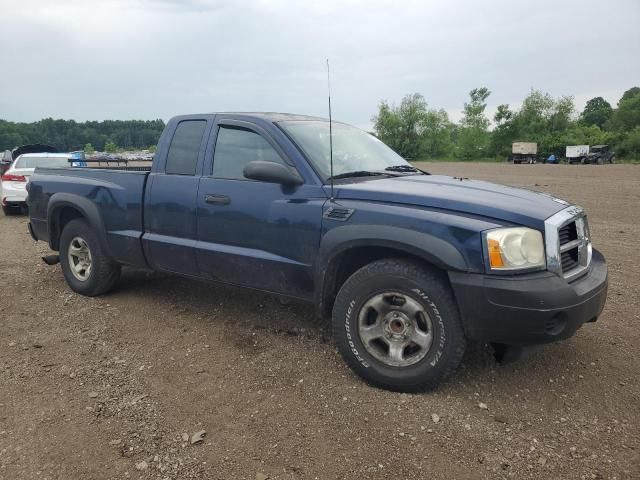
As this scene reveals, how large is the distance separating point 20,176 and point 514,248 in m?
12.2

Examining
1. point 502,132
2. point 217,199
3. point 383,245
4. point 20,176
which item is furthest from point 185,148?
point 502,132

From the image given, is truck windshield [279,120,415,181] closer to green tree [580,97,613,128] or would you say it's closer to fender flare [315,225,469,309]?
fender flare [315,225,469,309]

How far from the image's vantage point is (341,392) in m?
3.32

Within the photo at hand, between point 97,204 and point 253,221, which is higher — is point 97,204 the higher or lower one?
the higher one

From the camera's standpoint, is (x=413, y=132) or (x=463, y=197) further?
(x=413, y=132)

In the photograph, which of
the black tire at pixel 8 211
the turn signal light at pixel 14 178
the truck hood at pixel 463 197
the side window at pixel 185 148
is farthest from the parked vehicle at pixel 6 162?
the truck hood at pixel 463 197

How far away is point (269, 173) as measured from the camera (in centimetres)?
359

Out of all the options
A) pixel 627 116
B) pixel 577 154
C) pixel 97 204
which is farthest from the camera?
pixel 627 116

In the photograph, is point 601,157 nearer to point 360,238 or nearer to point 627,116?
point 627,116

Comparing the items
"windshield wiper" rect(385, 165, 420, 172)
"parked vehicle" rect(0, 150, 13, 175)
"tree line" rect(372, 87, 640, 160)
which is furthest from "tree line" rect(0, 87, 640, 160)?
"windshield wiper" rect(385, 165, 420, 172)

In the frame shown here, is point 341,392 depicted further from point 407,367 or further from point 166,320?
point 166,320

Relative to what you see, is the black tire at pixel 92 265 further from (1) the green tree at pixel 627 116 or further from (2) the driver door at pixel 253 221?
(1) the green tree at pixel 627 116

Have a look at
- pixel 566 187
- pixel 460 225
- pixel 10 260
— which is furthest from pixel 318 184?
pixel 566 187

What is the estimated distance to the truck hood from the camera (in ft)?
10.1
